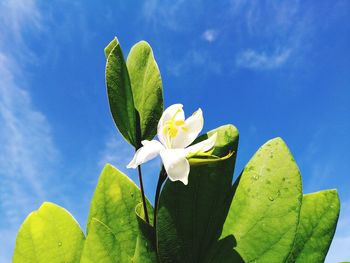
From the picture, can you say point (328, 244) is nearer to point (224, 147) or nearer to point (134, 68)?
point (224, 147)

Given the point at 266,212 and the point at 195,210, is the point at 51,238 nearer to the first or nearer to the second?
the point at 195,210

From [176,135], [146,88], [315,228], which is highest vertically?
[146,88]

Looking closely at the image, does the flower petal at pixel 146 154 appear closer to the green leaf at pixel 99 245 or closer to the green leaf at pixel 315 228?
the green leaf at pixel 99 245

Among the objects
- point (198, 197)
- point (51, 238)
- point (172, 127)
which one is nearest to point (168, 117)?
point (172, 127)

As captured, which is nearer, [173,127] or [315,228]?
[173,127]

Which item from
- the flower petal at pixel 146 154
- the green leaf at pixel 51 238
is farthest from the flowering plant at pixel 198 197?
the green leaf at pixel 51 238

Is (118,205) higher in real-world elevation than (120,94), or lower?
lower
